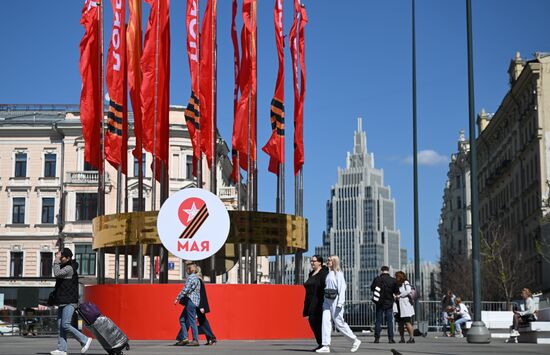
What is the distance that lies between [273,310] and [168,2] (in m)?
9.53

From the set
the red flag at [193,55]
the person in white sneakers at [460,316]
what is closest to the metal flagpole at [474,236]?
the red flag at [193,55]

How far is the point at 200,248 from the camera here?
872 inches

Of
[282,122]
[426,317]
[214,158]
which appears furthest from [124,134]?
[426,317]

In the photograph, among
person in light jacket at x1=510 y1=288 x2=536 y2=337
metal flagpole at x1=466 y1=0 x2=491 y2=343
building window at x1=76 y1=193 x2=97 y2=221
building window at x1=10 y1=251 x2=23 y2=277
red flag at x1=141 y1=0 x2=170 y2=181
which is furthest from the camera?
building window at x1=10 y1=251 x2=23 y2=277

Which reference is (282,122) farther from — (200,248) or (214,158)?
(200,248)

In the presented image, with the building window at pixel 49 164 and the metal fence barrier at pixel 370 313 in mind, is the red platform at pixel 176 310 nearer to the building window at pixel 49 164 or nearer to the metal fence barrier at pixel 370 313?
the metal fence barrier at pixel 370 313

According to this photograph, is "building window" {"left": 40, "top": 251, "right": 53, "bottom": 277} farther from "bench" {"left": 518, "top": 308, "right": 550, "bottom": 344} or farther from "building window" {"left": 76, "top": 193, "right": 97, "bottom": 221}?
"bench" {"left": 518, "top": 308, "right": 550, "bottom": 344}

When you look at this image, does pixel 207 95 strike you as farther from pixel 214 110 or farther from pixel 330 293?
pixel 330 293

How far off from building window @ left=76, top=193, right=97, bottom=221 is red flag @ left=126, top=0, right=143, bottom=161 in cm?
3924

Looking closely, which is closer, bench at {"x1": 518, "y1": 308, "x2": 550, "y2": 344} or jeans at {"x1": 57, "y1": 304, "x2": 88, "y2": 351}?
jeans at {"x1": 57, "y1": 304, "x2": 88, "y2": 351}

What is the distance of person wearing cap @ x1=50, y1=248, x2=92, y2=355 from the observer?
49.3 feet

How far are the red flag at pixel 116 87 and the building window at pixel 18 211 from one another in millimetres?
42920

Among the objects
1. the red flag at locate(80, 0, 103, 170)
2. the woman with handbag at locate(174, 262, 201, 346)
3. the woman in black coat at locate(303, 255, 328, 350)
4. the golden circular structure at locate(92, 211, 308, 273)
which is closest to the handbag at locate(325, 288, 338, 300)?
the woman in black coat at locate(303, 255, 328, 350)

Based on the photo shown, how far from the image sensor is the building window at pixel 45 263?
64.9 metres
